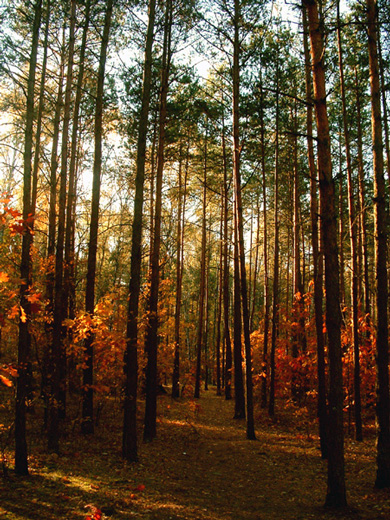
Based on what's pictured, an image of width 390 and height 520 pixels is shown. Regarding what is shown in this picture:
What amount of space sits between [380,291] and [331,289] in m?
1.54

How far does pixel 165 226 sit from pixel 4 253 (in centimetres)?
1339

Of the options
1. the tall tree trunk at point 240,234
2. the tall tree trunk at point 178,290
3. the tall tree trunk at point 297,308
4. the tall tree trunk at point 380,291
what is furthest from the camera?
the tall tree trunk at point 178,290

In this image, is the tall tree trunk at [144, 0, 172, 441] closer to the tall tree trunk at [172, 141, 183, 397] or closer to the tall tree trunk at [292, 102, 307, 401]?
→ the tall tree trunk at [292, 102, 307, 401]

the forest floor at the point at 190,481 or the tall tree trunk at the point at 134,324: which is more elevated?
the tall tree trunk at the point at 134,324

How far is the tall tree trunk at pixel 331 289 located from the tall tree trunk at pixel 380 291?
3.73ft

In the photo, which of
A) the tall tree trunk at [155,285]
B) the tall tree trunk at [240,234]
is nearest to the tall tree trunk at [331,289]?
the tall tree trunk at [240,234]

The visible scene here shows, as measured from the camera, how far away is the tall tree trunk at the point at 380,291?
5.81 metres

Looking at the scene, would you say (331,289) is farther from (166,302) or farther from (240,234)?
(166,302)

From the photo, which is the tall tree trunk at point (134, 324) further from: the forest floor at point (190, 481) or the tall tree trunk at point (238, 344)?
the tall tree trunk at point (238, 344)

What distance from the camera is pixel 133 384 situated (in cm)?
737

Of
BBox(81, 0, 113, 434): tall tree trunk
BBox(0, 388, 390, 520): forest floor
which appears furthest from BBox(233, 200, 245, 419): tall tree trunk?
BBox(81, 0, 113, 434): tall tree trunk

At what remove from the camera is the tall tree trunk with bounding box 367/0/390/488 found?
581 centimetres

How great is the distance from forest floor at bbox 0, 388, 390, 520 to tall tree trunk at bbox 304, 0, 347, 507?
1.67ft

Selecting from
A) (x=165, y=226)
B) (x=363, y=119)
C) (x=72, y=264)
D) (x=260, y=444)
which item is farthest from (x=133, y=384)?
(x=165, y=226)
